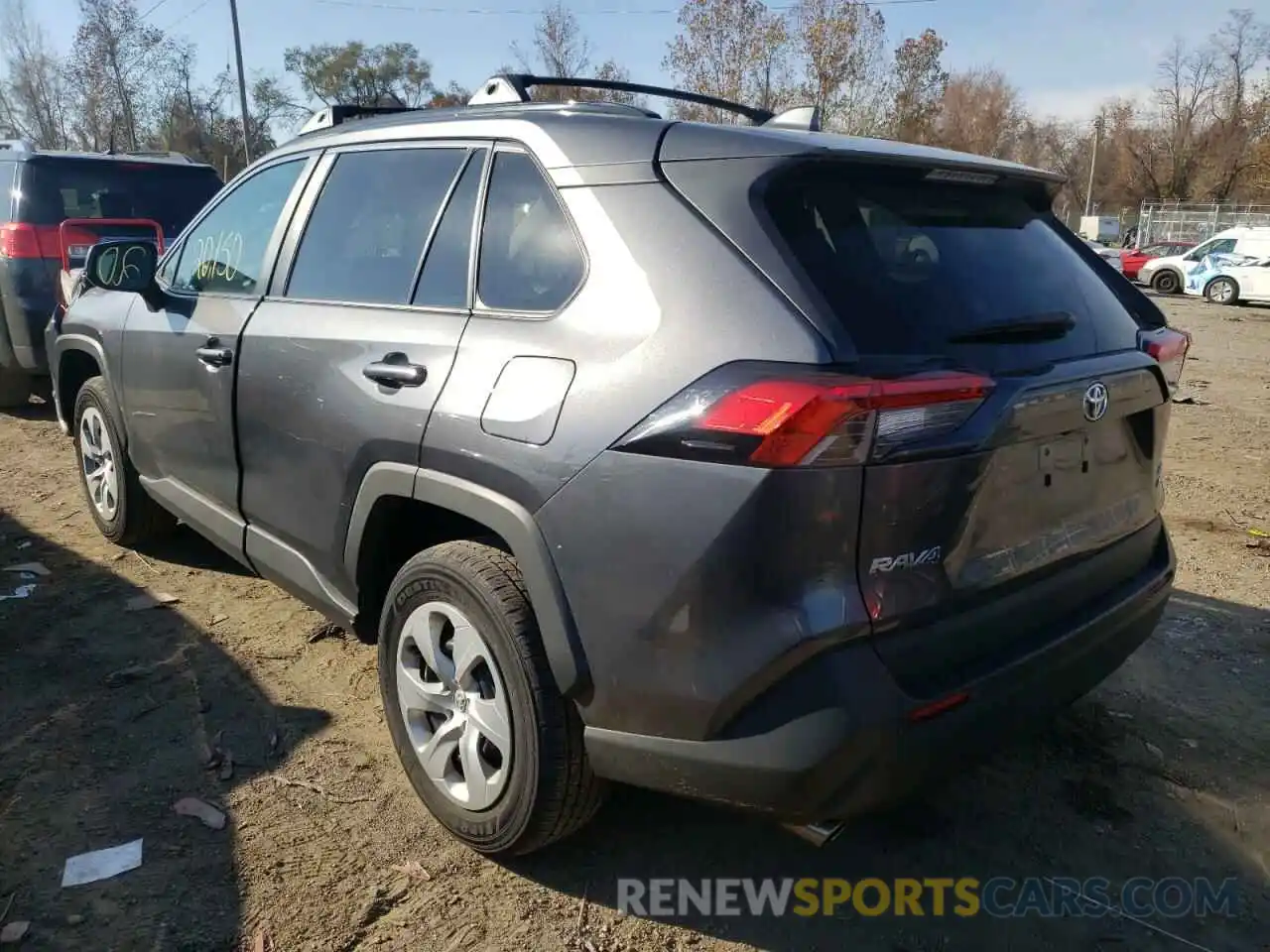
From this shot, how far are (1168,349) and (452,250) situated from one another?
2.02m

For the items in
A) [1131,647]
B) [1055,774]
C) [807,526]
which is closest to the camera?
[807,526]

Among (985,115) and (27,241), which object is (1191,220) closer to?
(985,115)

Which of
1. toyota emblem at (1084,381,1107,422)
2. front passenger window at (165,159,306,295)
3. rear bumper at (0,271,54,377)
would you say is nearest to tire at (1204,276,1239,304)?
rear bumper at (0,271,54,377)

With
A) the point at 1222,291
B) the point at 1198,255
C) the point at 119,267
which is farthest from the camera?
the point at 1198,255

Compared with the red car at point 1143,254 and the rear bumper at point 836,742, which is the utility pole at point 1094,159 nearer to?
the red car at point 1143,254

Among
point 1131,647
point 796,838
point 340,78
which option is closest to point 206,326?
point 796,838

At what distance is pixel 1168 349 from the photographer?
268 centimetres

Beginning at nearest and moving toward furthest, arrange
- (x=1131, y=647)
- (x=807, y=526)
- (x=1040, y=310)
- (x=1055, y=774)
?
1. (x=807, y=526)
2. (x=1040, y=310)
3. (x=1131, y=647)
4. (x=1055, y=774)

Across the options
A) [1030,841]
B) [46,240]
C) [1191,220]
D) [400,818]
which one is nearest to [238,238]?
[400,818]

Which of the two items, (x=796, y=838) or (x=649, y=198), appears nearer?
(x=649, y=198)

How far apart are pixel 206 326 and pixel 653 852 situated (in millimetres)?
2445

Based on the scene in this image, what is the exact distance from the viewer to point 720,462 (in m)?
1.87

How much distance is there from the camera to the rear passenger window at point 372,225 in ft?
9.23

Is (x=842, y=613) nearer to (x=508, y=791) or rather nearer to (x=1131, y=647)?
(x=508, y=791)
